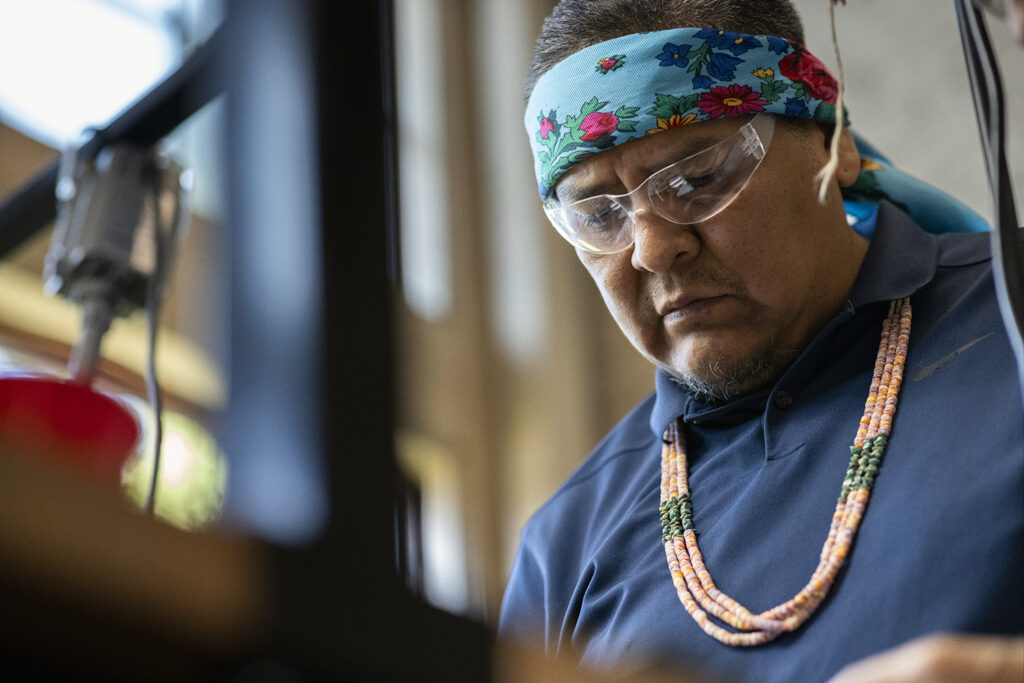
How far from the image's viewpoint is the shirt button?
1.26 metres

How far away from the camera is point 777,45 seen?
53.0 inches

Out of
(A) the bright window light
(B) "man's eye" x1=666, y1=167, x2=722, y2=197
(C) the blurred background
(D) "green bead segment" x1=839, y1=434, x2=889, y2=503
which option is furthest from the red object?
(A) the bright window light

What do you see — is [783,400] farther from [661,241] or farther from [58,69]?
[58,69]

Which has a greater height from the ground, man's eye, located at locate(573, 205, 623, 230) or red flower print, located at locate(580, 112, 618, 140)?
red flower print, located at locate(580, 112, 618, 140)

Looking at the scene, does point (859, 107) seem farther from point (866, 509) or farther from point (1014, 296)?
point (1014, 296)

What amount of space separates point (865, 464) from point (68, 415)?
2.59 feet

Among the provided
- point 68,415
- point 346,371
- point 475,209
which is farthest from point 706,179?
point 475,209

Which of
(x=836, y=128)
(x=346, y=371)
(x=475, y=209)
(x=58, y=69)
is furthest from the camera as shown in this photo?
(x=475, y=209)

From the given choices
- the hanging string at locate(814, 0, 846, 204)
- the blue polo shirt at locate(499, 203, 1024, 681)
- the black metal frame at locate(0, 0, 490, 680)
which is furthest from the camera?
the blue polo shirt at locate(499, 203, 1024, 681)

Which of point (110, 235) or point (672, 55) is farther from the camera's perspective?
point (672, 55)

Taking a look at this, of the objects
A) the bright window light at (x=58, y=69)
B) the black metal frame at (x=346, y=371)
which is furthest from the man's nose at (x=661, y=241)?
the bright window light at (x=58, y=69)

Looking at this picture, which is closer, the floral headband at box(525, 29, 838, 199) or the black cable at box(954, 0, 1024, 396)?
the black cable at box(954, 0, 1024, 396)

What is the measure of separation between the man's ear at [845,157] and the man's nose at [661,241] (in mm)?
235

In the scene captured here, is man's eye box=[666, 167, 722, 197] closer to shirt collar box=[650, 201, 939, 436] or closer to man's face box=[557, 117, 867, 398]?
man's face box=[557, 117, 867, 398]
